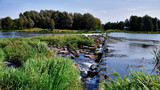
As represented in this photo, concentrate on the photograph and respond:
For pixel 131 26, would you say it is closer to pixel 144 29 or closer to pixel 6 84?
pixel 144 29

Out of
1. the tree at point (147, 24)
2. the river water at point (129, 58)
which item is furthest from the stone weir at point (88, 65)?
the tree at point (147, 24)

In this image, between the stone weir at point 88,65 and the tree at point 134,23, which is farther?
the tree at point 134,23

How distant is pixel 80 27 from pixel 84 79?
80542 mm

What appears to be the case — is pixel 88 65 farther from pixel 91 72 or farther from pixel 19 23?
pixel 19 23

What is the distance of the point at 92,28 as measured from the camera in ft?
250

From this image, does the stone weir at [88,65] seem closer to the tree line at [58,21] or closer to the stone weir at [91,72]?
the stone weir at [91,72]

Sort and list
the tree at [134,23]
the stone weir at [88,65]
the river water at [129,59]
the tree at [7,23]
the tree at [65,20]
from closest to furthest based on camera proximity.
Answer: the stone weir at [88,65], the river water at [129,59], the tree at [7,23], the tree at [65,20], the tree at [134,23]

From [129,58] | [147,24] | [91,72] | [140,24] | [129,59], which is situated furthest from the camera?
[140,24]

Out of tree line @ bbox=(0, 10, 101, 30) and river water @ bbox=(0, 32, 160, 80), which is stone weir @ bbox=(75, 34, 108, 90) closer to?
river water @ bbox=(0, 32, 160, 80)

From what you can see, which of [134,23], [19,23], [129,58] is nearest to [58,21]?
[19,23]

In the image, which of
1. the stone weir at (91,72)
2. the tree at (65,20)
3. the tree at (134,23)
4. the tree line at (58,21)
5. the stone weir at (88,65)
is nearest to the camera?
the stone weir at (91,72)

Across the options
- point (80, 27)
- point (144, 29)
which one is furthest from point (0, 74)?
point (144, 29)

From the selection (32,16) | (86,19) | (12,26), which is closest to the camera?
(12,26)

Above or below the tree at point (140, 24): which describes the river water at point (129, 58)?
below
